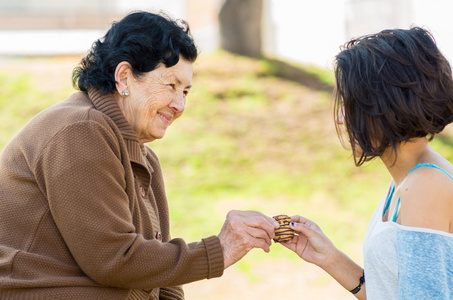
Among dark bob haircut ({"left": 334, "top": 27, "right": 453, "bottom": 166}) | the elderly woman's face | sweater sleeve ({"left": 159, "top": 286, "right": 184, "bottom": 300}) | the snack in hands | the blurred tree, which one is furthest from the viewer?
the blurred tree

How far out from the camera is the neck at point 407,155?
7.16 ft

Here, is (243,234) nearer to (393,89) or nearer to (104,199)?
(104,199)

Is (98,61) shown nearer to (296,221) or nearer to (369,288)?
(296,221)

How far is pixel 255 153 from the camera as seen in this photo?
7734 mm

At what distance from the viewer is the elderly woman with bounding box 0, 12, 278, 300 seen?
209cm

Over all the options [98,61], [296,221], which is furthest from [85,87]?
[296,221]

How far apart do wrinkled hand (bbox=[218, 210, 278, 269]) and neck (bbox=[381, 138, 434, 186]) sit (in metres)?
0.60

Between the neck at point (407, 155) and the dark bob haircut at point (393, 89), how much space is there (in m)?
0.06

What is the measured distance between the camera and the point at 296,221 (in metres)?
2.65

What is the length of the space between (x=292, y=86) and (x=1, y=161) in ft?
23.2

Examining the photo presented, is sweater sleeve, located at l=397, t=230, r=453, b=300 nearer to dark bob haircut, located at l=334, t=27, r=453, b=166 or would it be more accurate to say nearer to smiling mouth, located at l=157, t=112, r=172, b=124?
dark bob haircut, located at l=334, t=27, r=453, b=166

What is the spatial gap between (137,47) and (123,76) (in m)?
0.14

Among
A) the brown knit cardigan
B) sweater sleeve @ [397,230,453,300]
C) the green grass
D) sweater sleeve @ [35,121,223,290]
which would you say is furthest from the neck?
the green grass

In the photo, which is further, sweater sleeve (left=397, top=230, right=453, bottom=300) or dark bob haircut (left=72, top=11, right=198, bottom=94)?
dark bob haircut (left=72, top=11, right=198, bottom=94)
